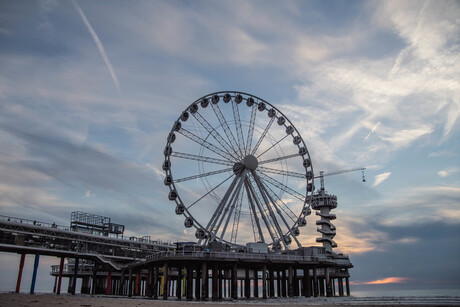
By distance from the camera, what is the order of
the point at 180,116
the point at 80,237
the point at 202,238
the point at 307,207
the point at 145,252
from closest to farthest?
1. the point at 202,238
2. the point at 180,116
3. the point at 307,207
4. the point at 80,237
5. the point at 145,252

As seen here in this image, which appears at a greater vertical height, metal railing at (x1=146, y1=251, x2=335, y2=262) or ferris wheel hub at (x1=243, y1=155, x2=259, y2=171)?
ferris wheel hub at (x1=243, y1=155, x2=259, y2=171)

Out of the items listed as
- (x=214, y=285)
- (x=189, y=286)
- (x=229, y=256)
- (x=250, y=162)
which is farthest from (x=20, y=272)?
(x=250, y=162)

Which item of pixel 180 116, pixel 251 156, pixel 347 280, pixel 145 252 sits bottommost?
pixel 347 280

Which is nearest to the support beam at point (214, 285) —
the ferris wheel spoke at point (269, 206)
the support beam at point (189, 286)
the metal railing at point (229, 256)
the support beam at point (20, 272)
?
the metal railing at point (229, 256)

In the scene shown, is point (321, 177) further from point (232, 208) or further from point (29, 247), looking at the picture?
point (29, 247)

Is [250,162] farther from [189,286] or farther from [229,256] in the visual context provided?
[189,286]

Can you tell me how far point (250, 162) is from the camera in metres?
48.2

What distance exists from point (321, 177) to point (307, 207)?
26723 millimetres

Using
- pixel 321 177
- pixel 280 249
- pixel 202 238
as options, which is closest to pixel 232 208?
pixel 202 238

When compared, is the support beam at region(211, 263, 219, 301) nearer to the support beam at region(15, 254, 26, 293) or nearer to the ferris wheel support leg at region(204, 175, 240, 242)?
the ferris wheel support leg at region(204, 175, 240, 242)

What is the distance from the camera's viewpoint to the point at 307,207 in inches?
2126

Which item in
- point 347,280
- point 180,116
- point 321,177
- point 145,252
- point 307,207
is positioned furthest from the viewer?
point 321,177

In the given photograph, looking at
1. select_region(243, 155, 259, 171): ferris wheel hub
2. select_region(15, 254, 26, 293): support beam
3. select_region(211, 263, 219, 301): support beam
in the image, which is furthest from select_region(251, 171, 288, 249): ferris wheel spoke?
select_region(15, 254, 26, 293): support beam

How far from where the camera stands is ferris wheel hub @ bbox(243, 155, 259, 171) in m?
47.9
